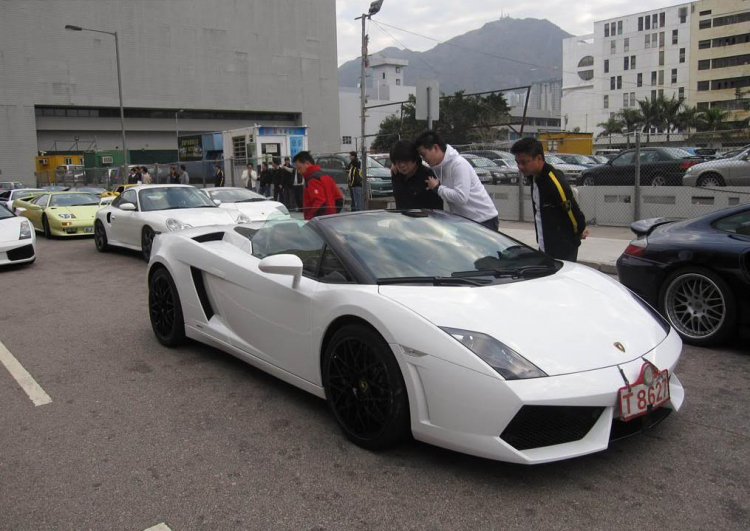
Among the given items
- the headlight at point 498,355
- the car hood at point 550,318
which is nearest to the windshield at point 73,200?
the car hood at point 550,318

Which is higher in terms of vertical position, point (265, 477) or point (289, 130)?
point (289, 130)

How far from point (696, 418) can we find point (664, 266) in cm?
190

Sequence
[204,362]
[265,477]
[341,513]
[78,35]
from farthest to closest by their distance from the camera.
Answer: [78,35]
[204,362]
[265,477]
[341,513]

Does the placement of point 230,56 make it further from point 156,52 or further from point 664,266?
point 664,266

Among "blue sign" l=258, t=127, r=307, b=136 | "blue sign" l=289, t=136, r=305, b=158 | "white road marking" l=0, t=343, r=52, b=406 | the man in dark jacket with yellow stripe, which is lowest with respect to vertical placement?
"white road marking" l=0, t=343, r=52, b=406

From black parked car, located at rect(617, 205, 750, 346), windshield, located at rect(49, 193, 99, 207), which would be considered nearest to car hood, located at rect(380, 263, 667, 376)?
black parked car, located at rect(617, 205, 750, 346)

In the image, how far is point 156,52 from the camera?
54.3 meters

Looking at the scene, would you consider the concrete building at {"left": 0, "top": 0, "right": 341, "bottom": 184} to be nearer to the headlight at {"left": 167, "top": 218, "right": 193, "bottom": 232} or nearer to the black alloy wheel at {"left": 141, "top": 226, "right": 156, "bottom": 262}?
the black alloy wheel at {"left": 141, "top": 226, "right": 156, "bottom": 262}

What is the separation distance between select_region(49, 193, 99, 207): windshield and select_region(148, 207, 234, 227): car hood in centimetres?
590

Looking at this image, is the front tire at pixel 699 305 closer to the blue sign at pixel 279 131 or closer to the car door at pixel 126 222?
the car door at pixel 126 222

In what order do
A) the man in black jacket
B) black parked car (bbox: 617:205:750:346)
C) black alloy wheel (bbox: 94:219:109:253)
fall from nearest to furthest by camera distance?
black parked car (bbox: 617:205:750:346) < the man in black jacket < black alloy wheel (bbox: 94:219:109:253)

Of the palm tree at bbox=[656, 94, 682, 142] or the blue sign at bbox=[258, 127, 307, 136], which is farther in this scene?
the palm tree at bbox=[656, 94, 682, 142]

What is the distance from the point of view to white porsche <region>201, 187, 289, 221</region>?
42.3 ft

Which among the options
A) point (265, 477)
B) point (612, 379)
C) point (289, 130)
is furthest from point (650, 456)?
point (289, 130)
